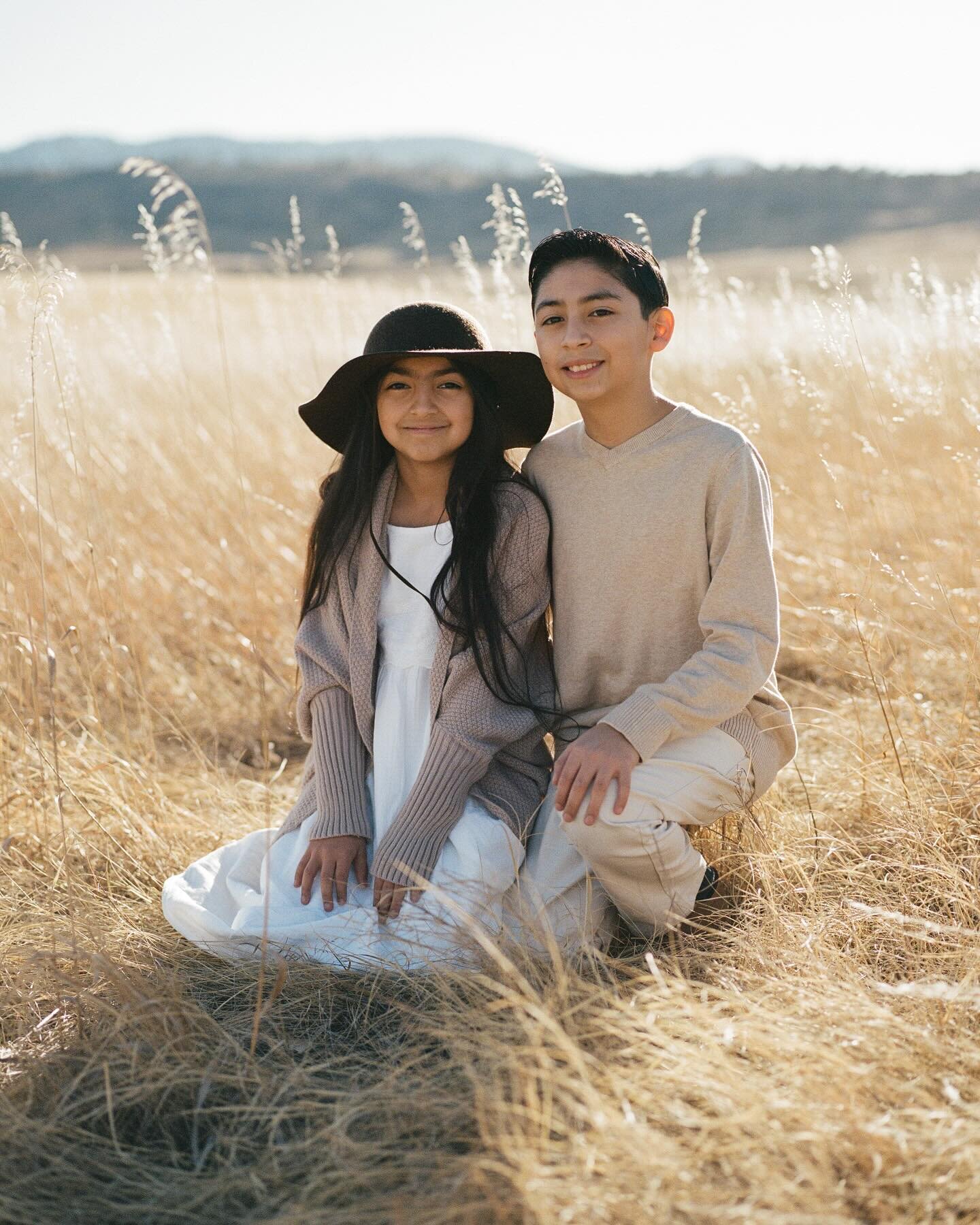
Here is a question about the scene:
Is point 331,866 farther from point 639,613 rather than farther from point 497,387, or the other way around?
point 497,387

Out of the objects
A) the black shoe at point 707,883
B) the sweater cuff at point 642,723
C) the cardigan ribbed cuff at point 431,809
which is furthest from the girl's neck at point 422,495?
the black shoe at point 707,883

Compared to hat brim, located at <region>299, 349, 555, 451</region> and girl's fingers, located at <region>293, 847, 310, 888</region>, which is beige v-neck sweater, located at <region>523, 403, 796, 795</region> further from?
girl's fingers, located at <region>293, 847, 310, 888</region>

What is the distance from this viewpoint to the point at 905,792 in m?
2.25

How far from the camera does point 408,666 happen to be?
7.27 ft

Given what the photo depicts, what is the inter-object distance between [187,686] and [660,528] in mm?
1867

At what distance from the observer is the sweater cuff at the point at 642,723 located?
194cm

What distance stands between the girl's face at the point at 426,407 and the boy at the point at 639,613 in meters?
0.18

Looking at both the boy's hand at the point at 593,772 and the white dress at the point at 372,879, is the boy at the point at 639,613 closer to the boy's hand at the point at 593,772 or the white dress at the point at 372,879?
the boy's hand at the point at 593,772

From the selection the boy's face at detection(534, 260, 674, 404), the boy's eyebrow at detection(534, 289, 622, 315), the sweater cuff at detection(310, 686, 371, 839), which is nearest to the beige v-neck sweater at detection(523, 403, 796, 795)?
the boy's face at detection(534, 260, 674, 404)

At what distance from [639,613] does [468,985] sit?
0.74m

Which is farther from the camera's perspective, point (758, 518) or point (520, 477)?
point (520, 477)

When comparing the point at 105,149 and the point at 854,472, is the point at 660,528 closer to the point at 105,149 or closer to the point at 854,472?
the point at 854,472

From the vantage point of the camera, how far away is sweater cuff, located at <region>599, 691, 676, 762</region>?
1.94 meters

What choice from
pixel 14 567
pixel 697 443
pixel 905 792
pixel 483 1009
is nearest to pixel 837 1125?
pixel 483 1009
